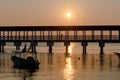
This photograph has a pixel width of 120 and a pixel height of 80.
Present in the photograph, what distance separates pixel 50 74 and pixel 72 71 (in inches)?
222

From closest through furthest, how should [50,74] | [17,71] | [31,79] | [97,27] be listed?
[31,79] → [50,74] → [17,71] → [97,27]

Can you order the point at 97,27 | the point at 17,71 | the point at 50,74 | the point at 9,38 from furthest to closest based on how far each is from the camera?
the point at 9,38 < the point at 97,27 < the point at 17,71 < the point at 50,74

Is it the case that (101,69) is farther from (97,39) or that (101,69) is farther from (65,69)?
(97,39)

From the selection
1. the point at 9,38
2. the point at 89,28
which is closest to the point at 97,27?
the point at 89,28

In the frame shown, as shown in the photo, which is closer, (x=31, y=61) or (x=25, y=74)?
(x=25, y=74)

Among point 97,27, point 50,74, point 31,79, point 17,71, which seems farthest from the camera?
point 97,27

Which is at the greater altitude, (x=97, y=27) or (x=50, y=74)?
(x=97, y=27)

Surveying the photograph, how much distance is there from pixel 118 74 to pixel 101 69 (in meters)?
8.03

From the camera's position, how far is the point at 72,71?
73625 millimetres

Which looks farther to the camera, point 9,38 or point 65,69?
point 9,38

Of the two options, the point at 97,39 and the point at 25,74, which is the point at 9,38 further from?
the point at 25,74

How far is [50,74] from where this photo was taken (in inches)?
2707

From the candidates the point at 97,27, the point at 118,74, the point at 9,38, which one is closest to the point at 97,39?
the point at 97,27

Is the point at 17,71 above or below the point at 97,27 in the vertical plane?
below
